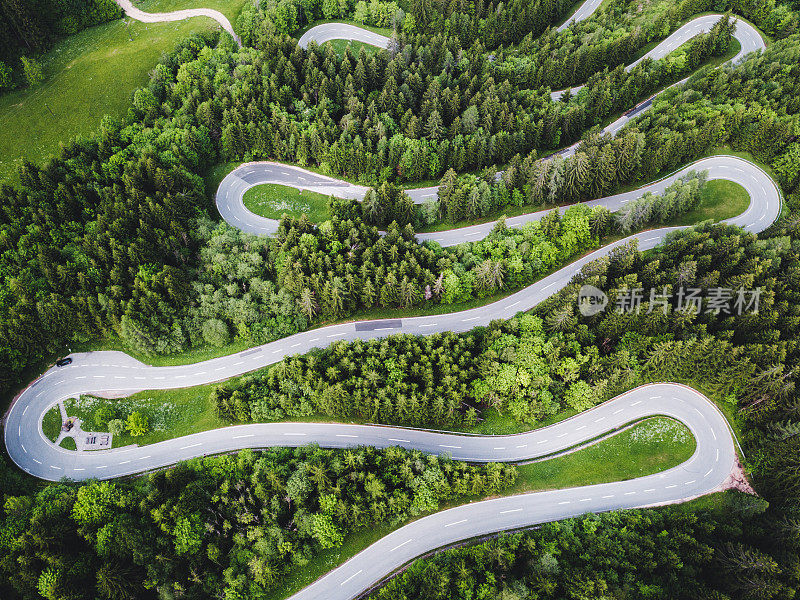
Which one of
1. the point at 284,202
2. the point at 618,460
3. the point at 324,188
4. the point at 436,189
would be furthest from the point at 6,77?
the point at 618,460

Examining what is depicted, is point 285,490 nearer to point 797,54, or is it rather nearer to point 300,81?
point 300,81

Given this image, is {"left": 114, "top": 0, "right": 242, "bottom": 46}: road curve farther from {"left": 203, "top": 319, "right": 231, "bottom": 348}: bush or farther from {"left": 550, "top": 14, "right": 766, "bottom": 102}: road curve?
{"left": 550, "top": 14, "right": 766, "bottom": 102}: road curve

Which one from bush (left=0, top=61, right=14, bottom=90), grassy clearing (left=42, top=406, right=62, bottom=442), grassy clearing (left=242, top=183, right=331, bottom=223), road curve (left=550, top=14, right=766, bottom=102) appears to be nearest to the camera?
grassy clearing (left=42, top=406, right=62, bottom=442)

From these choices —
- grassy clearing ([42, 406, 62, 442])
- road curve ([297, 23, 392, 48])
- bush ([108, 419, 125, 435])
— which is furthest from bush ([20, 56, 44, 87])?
bush ([108, 419, 125, 435])

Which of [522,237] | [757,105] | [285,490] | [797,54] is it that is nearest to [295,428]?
[285,490]

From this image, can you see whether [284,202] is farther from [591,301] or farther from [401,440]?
[591,301]

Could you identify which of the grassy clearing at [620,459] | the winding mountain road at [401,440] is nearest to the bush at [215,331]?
the winding mountain road at [401,440]

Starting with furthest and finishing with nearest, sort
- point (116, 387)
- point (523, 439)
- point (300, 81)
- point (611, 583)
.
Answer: point (300, 81)
point (116, 387)
point (523, 439)
point (611, 583)
